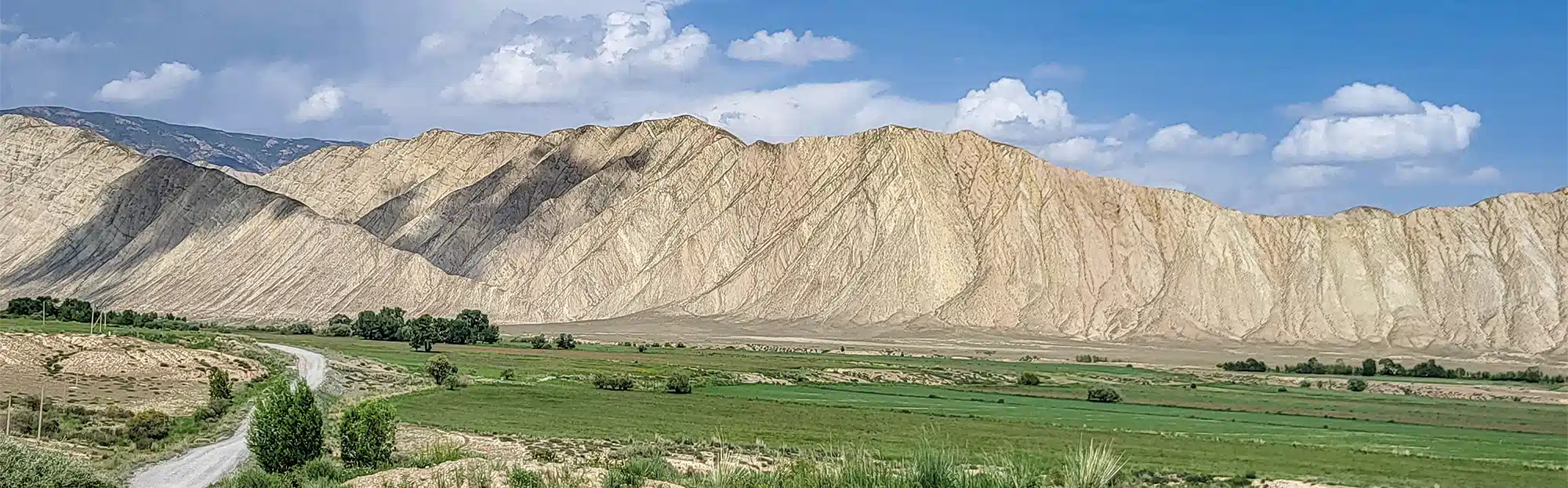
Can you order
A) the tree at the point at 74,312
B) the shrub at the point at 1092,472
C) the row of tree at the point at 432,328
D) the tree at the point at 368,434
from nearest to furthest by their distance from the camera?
1. the shrub at the point at 1092,472
2. the tree at the point at 368,434
3. the tree at the point at 74,312
4. the row of tree at the point at 432,328

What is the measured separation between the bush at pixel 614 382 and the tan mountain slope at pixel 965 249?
201 feet

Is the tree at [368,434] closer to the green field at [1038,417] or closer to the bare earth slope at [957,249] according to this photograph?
the green field at [1038,417]

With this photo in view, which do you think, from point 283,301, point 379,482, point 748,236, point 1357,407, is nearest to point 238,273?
point 283,301

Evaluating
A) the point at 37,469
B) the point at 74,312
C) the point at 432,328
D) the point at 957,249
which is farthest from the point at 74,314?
the point at 37,469

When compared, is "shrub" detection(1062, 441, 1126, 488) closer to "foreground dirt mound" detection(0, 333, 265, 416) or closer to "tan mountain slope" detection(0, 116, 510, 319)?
"foreground dirt mound" detection(0, 333, 265, 416)

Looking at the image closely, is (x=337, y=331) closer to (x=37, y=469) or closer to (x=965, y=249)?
(x=965, y=249)

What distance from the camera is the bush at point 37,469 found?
2028 cm

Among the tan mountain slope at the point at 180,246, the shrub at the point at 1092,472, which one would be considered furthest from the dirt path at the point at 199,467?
the tan mountain slope at the point at 180,246

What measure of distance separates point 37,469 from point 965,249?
116 metres

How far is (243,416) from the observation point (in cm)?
4353

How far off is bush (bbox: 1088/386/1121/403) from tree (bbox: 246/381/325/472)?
4199 centimetres

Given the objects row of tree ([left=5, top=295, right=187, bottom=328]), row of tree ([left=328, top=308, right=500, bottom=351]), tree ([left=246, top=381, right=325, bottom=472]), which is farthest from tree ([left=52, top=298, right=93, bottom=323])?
tree ([left=246, top=381, right=325, bottom=472])

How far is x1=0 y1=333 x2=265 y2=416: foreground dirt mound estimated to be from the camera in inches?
1909

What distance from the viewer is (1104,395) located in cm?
6328
